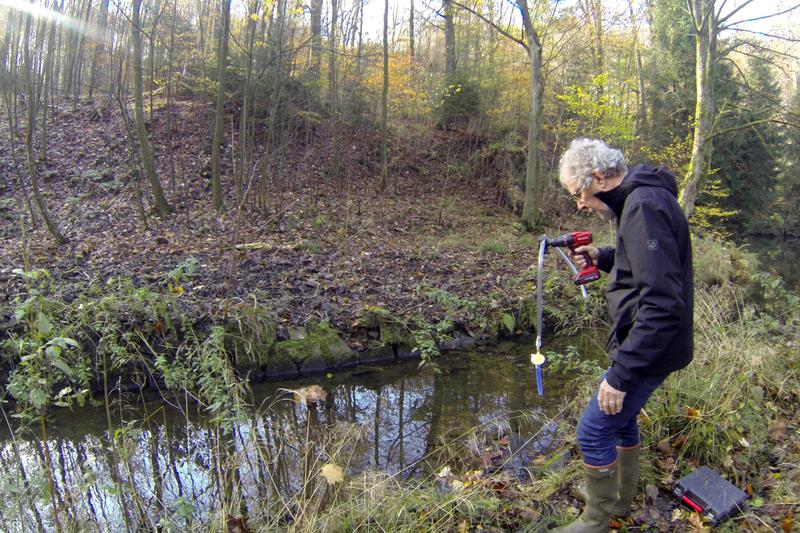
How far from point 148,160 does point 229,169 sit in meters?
2.30

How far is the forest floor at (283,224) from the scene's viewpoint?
7625mm

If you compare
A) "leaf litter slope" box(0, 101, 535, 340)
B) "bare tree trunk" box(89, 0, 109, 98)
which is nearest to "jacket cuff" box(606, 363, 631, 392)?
"leaf litter slope" box(0, 101, 535, 340)

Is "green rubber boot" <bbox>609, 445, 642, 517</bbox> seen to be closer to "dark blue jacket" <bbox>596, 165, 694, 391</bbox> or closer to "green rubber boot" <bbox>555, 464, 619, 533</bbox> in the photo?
"green rubber boot" <bbox>555, 464, 619, 533</bbox>

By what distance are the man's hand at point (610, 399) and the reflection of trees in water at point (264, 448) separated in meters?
1.93

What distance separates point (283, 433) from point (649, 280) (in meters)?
3.08

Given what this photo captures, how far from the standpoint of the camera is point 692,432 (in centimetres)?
337

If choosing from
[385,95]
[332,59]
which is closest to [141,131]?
[332,59]

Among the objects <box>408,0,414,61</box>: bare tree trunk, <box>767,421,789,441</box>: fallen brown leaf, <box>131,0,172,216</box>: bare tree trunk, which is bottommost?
<box>767,421,789,441</box>: fallen brown leaf

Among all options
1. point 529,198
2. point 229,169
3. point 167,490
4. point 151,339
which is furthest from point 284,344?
point 529,198

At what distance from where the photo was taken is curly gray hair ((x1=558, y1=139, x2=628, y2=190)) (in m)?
2.33

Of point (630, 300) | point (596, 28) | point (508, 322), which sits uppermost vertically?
point (596, 28)

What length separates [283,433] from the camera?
13.4ft

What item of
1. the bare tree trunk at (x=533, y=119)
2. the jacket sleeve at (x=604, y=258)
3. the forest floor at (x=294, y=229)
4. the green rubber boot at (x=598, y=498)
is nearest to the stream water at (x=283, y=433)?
the forest floor at (x=294, y=229)

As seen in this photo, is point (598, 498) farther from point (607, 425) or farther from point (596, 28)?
point (596, 28)
